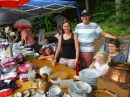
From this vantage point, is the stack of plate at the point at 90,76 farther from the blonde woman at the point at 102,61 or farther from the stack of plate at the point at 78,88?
the blonde woman at the point at 102,61

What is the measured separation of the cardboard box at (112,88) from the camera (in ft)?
5.22

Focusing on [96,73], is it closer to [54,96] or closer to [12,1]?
[54,96]

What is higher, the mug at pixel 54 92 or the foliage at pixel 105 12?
the foliage at pixel 105 12

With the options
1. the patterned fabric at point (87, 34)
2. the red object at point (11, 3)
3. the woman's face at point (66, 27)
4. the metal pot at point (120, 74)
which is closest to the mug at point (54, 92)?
the metal pot at point (120, 74)

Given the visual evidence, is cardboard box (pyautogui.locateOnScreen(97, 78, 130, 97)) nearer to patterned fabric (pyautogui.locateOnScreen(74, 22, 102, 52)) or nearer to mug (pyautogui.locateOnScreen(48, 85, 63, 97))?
mug (pyautogui.locateOnScreen(48, 85, 63, 97))

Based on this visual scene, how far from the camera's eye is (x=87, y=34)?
10.3ft

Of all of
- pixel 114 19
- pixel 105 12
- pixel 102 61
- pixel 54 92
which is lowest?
pixel 54 92

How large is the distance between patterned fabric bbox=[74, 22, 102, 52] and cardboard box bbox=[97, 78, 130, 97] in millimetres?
1447

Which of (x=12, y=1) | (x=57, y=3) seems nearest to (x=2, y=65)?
(x=12, y=1)

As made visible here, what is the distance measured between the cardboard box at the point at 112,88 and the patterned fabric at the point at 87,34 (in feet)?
4.75

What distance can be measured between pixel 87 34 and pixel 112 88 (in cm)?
159

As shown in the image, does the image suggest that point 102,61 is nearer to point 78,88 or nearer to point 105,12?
point 78,88

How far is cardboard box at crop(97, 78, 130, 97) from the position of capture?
1.59 m

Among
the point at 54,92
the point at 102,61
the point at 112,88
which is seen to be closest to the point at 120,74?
the point at 112,88
